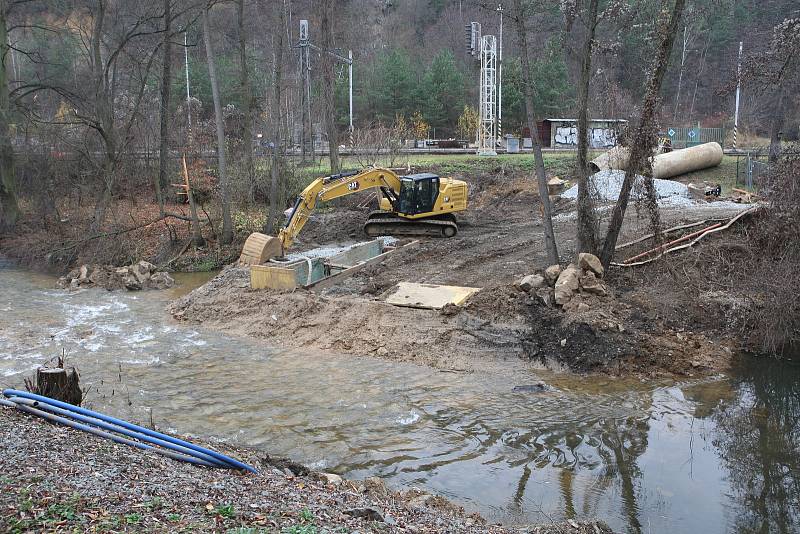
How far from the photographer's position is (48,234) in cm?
2338

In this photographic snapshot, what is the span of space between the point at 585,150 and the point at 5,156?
20.7 meters

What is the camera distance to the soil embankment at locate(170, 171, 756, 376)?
1242 cm

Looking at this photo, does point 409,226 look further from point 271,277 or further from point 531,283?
point 531,283

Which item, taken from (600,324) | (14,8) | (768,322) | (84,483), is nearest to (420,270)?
(600,324)

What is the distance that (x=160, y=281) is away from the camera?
62.5 feet

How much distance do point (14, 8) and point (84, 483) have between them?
85.5ft

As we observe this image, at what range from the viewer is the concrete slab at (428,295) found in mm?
14289

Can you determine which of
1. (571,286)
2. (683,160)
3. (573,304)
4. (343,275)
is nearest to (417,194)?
(343,275)

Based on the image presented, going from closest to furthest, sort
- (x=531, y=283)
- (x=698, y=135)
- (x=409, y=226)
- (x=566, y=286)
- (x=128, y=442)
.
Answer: (x=128, y=442) < (x=566, y=286) < (x=531, y=283) < (x=409, y=226) < (x=698, y=135)

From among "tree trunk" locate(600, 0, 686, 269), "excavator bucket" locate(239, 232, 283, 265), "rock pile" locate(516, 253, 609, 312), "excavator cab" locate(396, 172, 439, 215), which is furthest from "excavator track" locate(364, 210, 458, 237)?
"tree trunk" locate(600, 0, 686, 269)

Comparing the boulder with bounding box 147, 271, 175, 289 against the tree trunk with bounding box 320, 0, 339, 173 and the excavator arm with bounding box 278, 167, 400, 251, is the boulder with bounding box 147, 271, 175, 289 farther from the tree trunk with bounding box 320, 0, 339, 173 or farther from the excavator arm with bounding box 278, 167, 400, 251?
the tree trunk with bounding box 320, 0, 339, 173

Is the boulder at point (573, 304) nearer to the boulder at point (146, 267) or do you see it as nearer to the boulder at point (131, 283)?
the boulder at point (131, 283)

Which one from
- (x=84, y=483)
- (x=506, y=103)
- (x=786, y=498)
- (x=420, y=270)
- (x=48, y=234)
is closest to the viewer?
(x=84, y=483)

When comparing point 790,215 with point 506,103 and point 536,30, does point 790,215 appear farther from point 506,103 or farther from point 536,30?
point 506,103
